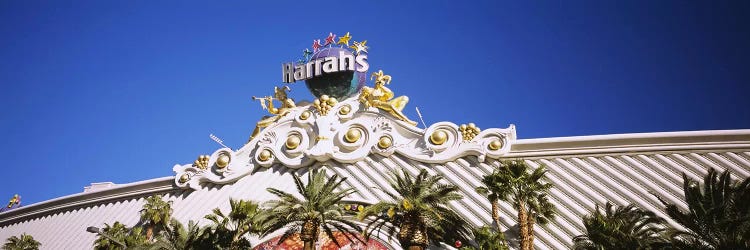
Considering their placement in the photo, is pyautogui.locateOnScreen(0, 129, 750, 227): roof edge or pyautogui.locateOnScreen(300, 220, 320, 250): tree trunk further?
pyautogui.locateOnScreen(0, 129, 750, 227): roof edge

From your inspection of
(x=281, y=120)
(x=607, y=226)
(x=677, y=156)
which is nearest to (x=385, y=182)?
(x=281, y=120)

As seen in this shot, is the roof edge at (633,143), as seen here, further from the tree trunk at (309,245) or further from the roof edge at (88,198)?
the roof edge at (88,198)

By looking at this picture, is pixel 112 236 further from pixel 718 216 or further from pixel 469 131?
pixel 718 216

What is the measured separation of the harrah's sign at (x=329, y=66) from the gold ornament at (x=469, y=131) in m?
9.12

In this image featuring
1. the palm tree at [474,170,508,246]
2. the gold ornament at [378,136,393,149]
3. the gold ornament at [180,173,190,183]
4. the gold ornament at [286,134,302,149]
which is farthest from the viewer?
the gold ornament at [180,173,190,183]

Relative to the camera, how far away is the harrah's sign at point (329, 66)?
3812cm

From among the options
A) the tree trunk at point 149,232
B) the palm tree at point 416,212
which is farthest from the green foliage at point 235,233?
the tree trunk at point 149,232

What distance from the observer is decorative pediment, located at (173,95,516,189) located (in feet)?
102

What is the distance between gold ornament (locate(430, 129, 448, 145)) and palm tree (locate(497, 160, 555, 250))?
4.87 metres

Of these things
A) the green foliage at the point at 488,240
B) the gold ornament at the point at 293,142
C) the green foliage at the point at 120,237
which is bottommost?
the green foliage at the point at 488,240

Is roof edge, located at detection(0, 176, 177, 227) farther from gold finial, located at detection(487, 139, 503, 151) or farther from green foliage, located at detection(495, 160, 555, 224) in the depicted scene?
green foliage, located at detection(495, 160, 555, 224)

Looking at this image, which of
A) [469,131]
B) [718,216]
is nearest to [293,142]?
[469,131]

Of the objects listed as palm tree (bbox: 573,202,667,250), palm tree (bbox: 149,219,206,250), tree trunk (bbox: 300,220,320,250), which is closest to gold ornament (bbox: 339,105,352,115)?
palm tree (bbox: 149,219,206,250)

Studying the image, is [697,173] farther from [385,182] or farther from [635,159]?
[385,182]
